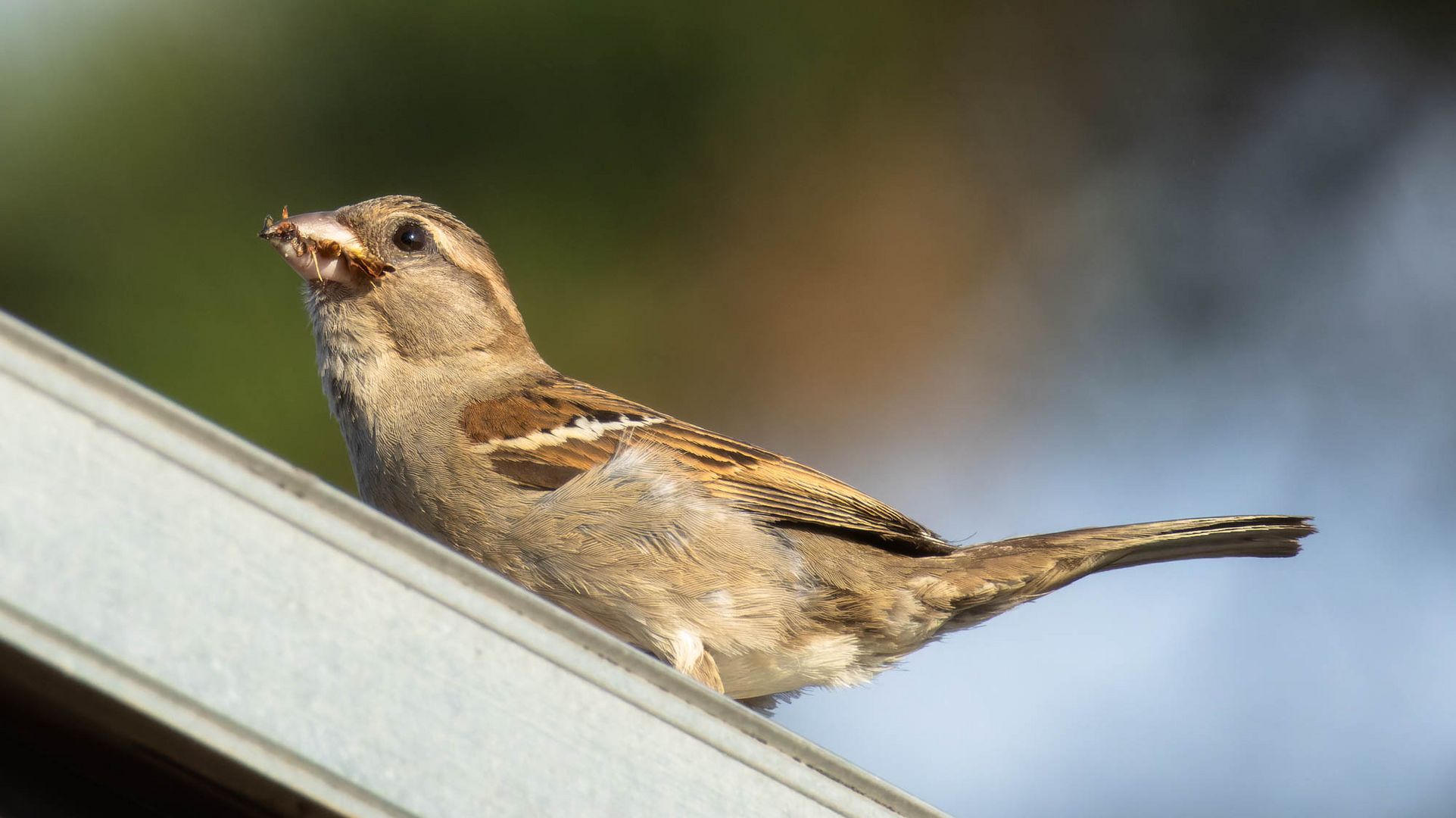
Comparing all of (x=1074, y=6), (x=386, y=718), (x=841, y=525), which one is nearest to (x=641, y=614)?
(x=841, y=525)

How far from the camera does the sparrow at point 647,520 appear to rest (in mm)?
2508

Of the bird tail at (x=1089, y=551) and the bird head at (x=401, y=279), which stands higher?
the bird head at (x=401, y=279)

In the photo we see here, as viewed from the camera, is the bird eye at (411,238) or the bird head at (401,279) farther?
the bird eye at (411,238)

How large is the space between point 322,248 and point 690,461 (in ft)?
3.05

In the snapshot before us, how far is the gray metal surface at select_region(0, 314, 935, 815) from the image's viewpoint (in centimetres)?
106

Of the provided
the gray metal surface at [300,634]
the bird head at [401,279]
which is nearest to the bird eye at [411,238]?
the bird head at [401,279]

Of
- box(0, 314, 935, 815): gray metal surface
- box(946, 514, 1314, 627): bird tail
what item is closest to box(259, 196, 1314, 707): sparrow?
box(946, 514, 1314, 627): bird tail

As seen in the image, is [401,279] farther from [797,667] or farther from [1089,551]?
[1089,551]

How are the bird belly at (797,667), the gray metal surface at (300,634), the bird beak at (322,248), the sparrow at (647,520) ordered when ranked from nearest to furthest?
the gray metal surface at (300,634), the sparrow at (647,520), the bird belly at (797,667), the bird beak at (322,248)

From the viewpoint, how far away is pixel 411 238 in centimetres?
321

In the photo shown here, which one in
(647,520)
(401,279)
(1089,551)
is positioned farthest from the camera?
(401,279)

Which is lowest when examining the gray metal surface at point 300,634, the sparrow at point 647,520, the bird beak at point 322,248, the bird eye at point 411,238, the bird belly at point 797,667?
the gray metal surface at point 300,634

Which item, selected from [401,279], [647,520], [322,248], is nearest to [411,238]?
[401,279]

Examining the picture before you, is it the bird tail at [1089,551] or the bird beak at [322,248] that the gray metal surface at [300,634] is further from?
the bird beak at [322,248]
